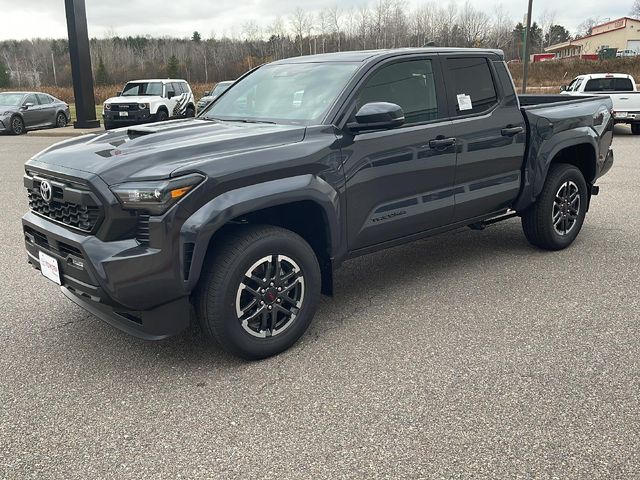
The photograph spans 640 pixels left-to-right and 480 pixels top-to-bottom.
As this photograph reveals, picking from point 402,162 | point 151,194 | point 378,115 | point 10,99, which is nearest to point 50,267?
point 151,194

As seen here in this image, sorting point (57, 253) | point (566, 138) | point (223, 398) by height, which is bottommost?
point (223, 398)

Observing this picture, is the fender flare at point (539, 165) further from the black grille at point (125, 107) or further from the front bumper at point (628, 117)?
the black grille at point (125, 107)

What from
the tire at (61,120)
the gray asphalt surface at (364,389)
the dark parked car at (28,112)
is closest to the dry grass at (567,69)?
the tire at (61,120)

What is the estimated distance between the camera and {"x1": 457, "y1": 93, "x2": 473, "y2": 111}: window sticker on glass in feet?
15.3

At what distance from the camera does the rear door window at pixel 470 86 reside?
15.2ft

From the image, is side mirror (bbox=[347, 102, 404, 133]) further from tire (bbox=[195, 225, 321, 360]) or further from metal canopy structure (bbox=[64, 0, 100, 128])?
metal canopy structure (bbox=[64, 0, 100, 128])

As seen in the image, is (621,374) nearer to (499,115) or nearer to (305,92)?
(499,115)

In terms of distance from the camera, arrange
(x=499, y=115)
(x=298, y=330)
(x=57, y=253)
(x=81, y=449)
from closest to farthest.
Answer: (x=81, y=449) → (x=57, y=253) → (x=298, y=330) → (x=499, y=115)

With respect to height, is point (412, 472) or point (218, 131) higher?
point (218, 131)

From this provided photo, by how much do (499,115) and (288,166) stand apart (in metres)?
2.22

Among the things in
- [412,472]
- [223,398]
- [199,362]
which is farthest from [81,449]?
[412,472]

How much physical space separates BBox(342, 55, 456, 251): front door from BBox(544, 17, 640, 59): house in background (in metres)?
84.8

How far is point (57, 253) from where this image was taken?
344cm

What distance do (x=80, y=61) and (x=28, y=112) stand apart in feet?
9.33
